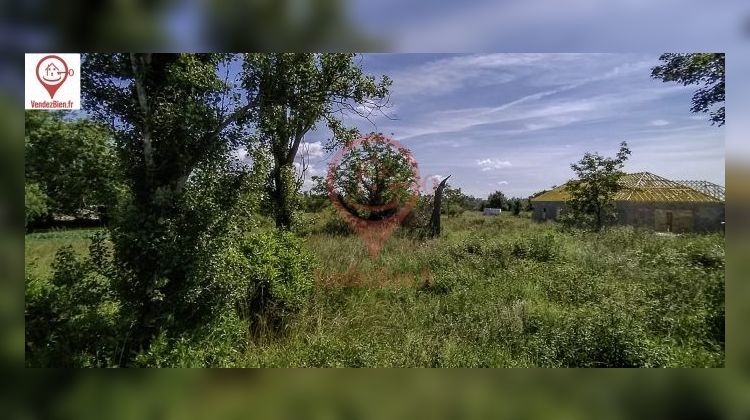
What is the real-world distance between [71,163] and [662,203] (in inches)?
165

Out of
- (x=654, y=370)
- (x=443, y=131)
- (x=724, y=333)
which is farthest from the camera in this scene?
(x=443, y=131)

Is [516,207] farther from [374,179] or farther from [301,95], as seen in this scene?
[301,95]

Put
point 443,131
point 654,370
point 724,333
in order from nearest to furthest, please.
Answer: point 654,370 → point 724,333 → point 443,131

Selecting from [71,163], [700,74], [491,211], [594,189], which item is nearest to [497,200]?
[491,211]

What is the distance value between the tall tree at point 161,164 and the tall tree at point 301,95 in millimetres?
260

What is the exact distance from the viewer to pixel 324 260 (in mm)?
3523

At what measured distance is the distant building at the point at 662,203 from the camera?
318 centimetres

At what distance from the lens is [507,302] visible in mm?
3430

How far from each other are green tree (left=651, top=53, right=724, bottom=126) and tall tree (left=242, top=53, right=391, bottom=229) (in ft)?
6.25

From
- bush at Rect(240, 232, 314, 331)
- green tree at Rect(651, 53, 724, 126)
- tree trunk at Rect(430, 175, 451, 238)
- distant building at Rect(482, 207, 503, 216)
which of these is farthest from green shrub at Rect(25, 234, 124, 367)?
green tree at Rect(651, 53, 724, 126)

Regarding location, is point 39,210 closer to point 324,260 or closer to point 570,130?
point 324,260

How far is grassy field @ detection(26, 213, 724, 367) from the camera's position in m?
3.06
